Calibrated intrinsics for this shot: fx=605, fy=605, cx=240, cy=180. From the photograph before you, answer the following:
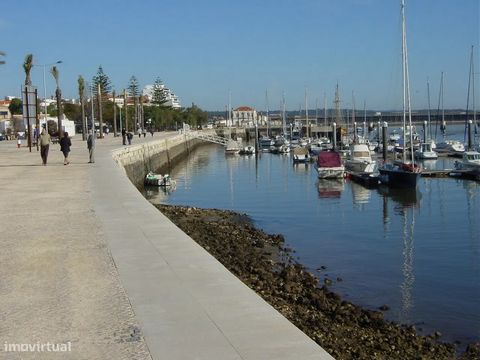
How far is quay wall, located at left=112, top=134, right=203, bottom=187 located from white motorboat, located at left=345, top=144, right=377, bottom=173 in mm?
17213

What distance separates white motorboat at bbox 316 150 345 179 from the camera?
47844 mm

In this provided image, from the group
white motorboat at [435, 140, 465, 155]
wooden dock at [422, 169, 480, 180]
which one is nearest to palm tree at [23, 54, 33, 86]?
wooden dock at [422, 169, 480, 180]

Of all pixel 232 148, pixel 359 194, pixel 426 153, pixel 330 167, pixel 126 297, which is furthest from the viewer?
pixel 232 148

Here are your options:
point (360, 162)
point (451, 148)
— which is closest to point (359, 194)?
point (360, 162)

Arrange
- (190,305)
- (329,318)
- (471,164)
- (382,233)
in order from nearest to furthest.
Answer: (190,305) → (329,318) → (382,233) → (471,164)

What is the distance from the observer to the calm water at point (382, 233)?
13695 mm

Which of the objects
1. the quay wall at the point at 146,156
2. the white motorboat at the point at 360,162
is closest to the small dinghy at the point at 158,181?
the quay wall at the point at 146,156

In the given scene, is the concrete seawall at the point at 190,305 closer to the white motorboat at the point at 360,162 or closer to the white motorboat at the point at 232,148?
the white motorboat at the point at 360,162

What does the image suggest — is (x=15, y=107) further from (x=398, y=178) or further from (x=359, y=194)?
(x=359, y=194)

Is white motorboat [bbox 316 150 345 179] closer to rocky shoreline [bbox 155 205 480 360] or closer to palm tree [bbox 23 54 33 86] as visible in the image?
palm tree [bbox 23 54 33 86]

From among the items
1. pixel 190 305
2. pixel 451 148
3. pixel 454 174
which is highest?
pixel 190 305

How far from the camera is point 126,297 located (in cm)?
710

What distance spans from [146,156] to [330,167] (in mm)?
16362

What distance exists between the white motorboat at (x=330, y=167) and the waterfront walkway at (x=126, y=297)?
35.8 m
